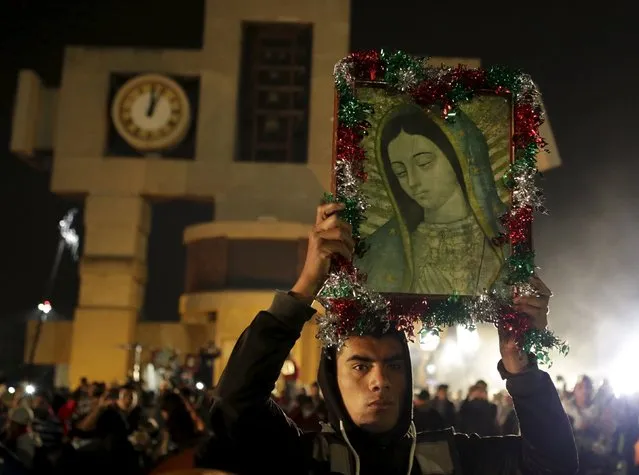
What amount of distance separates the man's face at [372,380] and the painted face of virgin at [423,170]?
60 centimetres

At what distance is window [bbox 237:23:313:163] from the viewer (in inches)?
1153

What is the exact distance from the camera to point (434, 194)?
10.0ft

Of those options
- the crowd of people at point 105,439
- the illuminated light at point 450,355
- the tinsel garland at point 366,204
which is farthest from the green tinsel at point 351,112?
the illuminated light at point 450,355

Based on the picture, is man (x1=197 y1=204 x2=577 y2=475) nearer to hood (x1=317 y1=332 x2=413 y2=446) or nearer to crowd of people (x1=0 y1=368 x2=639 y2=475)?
hood (x1=317 y1=332 x2=413 y2=446)

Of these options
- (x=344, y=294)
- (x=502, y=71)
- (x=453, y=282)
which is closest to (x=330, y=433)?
(x=344, y=294)

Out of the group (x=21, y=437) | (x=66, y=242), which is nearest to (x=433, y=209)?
(x=21, y=437)

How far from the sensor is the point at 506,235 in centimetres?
300

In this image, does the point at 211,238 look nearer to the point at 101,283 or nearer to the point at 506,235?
the point at 101,283

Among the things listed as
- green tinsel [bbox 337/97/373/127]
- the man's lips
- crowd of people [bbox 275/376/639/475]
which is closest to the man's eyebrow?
the man's lips

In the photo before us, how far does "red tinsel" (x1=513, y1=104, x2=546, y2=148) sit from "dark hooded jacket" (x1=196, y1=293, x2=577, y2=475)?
0.94m

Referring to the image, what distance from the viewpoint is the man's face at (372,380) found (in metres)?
2.78

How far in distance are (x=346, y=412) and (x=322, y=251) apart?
0.63 metres

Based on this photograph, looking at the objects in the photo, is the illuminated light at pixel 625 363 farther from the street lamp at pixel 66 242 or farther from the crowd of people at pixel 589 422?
the street lamp at pixel 66 242

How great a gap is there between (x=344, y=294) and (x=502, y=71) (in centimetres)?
118
